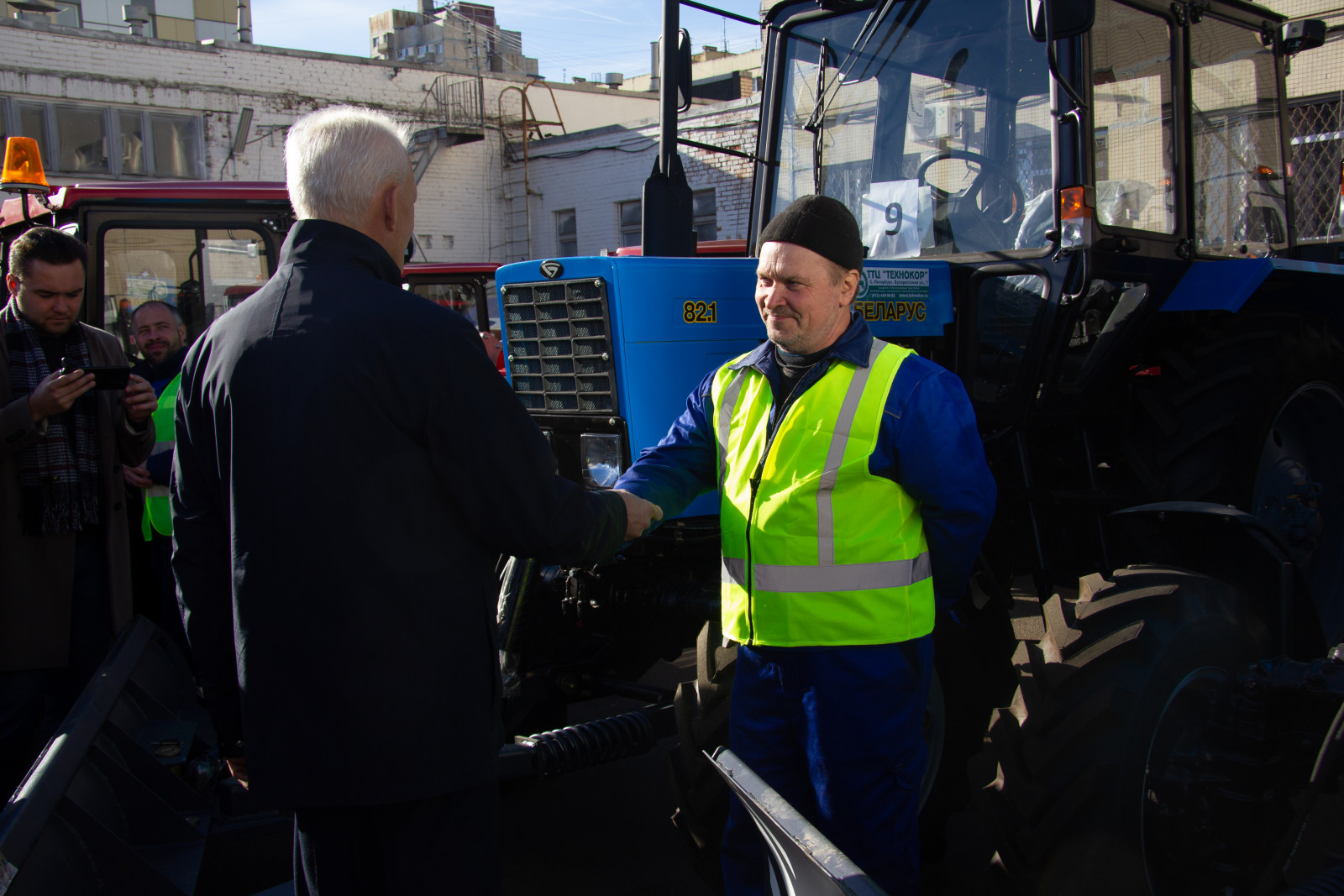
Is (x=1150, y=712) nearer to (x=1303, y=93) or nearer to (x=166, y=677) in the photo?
(x=166, y=677)

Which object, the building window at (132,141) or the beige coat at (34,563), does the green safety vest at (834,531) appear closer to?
the beige coat at (34,563)

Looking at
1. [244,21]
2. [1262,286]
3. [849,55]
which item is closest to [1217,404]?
[1262,286]

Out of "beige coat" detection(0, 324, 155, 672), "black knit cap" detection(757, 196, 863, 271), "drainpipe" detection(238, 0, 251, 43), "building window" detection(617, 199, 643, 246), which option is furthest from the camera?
"drainpipe" detection(238, 0, 251, 43)

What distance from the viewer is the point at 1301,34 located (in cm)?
443

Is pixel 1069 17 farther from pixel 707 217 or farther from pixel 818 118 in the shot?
pixel 707 217

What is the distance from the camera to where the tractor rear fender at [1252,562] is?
9.48ft

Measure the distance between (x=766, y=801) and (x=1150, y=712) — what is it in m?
1.28

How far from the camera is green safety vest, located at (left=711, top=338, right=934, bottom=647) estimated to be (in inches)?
88.3

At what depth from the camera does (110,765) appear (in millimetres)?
2758

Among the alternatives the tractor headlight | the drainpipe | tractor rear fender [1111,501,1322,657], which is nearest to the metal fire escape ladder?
the drainpipe

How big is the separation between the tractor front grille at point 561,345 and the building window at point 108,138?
1584 centimetres

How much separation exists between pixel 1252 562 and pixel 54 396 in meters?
3.53

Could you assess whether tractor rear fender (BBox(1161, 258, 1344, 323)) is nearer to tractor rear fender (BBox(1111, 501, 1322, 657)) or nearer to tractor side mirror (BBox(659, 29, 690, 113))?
tractor rear fender (BBox(1111, 501, 1322, 657))

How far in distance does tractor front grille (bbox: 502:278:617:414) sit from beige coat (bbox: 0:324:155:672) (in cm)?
140
